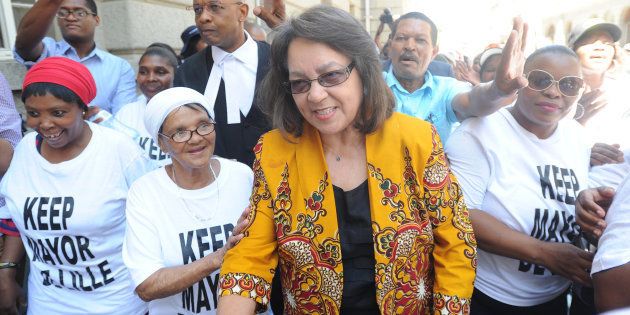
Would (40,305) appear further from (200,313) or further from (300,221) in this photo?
(300,221)

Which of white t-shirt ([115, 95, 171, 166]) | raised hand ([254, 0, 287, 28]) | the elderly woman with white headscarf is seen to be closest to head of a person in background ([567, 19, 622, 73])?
raised hand ([254, 0, 287, 28])

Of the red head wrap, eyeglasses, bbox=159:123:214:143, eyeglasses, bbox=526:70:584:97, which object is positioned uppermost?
the red head wrap

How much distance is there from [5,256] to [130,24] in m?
3.12

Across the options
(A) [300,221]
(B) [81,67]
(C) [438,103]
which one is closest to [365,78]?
(A) [300,221]

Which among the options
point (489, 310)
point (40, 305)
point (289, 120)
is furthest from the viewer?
point (40, 305)

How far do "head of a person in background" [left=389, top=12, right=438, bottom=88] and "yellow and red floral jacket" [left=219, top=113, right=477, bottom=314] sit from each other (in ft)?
4.77

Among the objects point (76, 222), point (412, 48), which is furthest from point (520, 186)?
point (76, 222)

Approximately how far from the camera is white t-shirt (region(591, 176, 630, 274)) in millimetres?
1372

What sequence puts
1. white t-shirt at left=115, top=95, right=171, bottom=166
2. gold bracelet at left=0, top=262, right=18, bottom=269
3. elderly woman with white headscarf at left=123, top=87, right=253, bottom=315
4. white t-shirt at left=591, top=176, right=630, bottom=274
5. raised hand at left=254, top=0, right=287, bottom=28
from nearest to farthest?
white t-shirt at left=591, top=176, right=630, bottom=274
elderly woman with white headscarf at left=123, top=87, right=253, bottom=315
gold bracelet at left=0, top=262, right=18, bottom=269
white t-shirt at left=115, top=95, right=171, bottom=166
raised hand at left=254, top=0, right=287, bottom=28

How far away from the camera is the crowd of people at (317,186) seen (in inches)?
61.7

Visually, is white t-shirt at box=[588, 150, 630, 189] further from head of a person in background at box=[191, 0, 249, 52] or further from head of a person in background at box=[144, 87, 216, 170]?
head of a person in background at box=[191, 0, 249, 52]

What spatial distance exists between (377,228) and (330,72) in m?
0.57

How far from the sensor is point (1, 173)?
244cm

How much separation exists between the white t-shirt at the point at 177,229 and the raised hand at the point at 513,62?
4.15 feet
